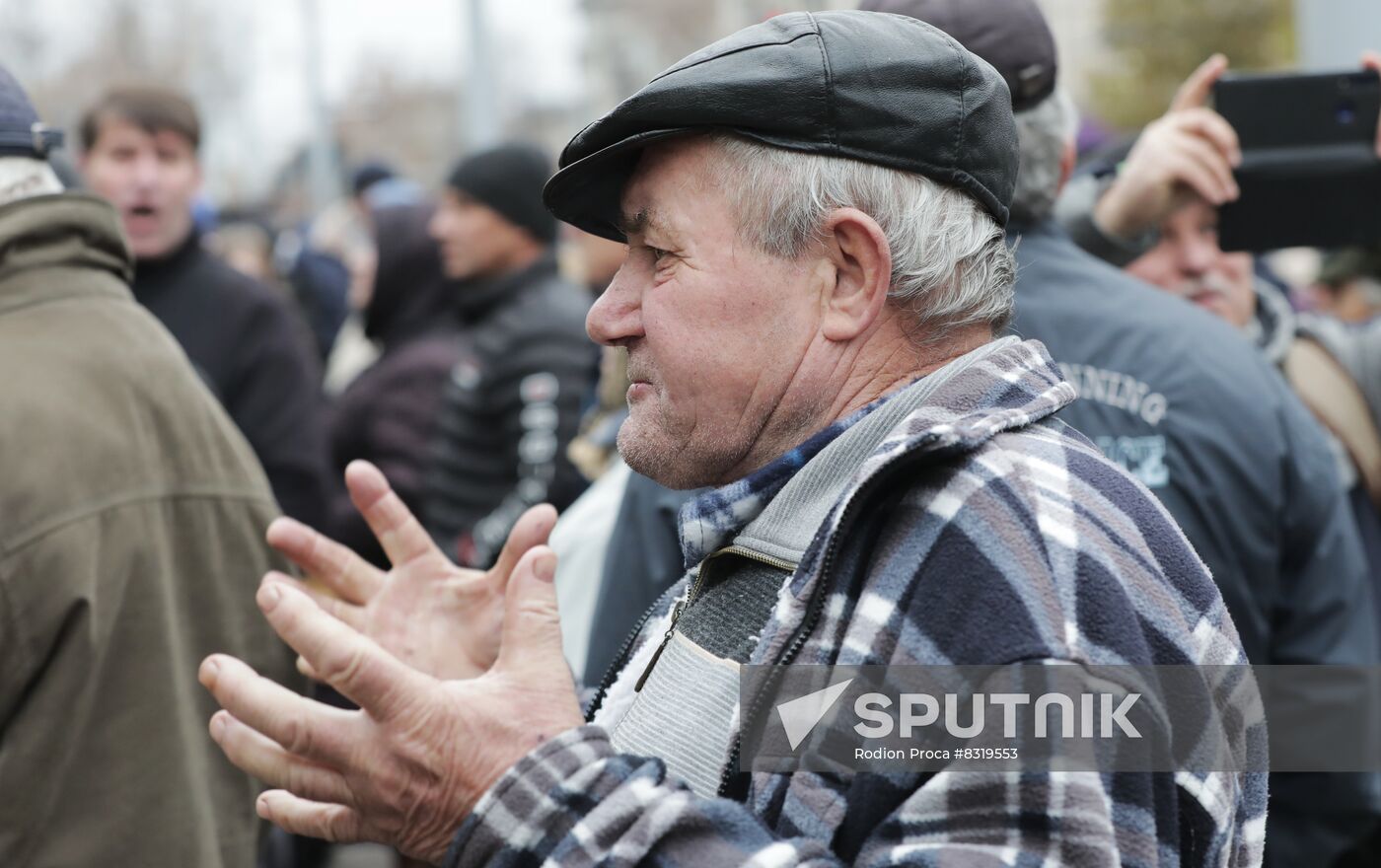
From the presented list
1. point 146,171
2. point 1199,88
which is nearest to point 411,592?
point 1199,88

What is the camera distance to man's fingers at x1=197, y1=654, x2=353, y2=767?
146 centimetres

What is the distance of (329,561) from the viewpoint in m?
2.14

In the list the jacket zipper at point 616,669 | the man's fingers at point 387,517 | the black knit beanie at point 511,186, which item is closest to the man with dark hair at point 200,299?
the black knit beanie at point 511,186

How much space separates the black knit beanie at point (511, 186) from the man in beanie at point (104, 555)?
273 centimetres

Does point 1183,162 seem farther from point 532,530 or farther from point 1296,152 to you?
point 532,530

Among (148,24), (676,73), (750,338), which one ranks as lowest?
(148,24)

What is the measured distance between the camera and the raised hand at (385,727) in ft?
4.77

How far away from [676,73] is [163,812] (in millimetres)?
1549

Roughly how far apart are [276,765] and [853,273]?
80 centimetres

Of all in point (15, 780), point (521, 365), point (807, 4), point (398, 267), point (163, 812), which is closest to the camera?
point (15, 780)

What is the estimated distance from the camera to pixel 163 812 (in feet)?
8.05

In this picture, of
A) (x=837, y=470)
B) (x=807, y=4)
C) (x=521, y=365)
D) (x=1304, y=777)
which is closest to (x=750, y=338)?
(x=837, y=470)

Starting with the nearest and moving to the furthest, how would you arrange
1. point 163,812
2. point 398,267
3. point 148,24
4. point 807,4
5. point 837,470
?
point 837,470 < point 163,812 < point 807,4 < point 398,267 < point 148,24

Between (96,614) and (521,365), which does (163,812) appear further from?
(521,365)
